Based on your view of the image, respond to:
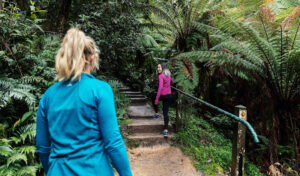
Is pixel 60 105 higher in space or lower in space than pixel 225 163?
higher

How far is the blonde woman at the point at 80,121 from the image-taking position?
3.58ft

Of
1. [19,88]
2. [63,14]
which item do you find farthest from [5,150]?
[63,14]

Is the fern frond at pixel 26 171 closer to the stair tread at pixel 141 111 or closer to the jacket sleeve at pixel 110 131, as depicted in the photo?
the jacket sleeve at pixel 110 131

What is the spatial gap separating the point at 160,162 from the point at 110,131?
10.1 feet

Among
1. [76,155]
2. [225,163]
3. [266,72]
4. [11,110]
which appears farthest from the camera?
[266,72]

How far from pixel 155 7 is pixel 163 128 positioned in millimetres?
3243

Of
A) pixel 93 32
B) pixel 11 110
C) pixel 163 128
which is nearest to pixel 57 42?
pixel 93 32

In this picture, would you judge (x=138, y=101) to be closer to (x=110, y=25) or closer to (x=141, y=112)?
(x=141, y=112)

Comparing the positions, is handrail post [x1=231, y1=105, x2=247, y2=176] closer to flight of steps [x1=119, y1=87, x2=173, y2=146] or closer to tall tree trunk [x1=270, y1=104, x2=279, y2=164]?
tall tree trunk [x1=270, y1=104, x2=279, y2=164]

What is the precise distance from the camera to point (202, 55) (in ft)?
13.5

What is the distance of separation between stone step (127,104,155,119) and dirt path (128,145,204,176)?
4.19ft

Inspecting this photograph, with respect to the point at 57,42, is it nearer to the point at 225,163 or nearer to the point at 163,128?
the point at 163,128

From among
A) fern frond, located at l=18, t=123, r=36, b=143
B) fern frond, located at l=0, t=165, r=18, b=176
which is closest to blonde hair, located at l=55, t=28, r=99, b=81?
fern frond, located at l=0, t=165, r=18, b=176

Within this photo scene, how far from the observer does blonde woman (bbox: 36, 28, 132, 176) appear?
3.58 feet
